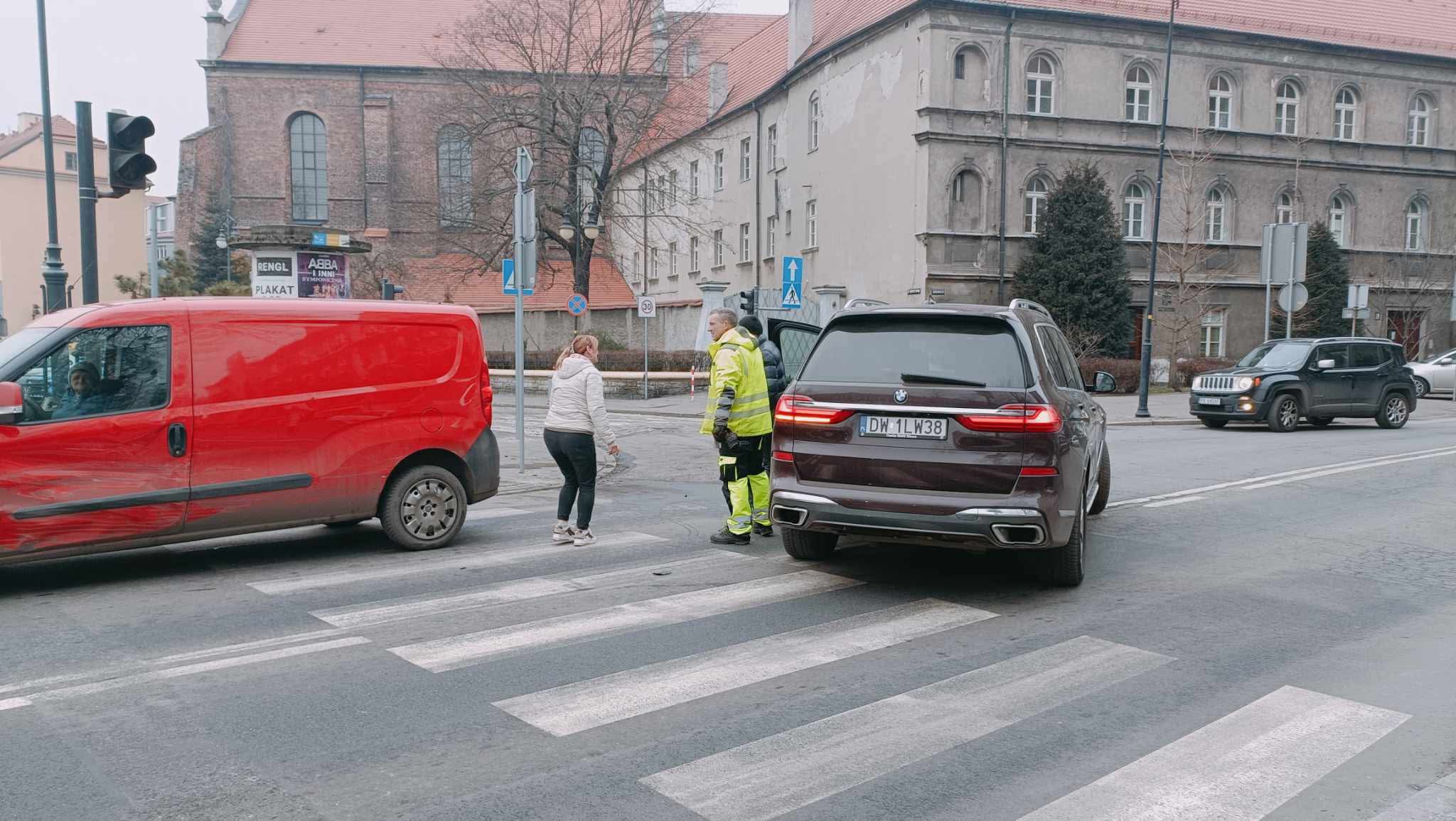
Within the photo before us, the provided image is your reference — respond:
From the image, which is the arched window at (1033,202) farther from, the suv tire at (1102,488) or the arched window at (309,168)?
the arched window at (309,168)

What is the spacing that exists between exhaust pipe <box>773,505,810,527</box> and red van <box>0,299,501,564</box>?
9.87 feet

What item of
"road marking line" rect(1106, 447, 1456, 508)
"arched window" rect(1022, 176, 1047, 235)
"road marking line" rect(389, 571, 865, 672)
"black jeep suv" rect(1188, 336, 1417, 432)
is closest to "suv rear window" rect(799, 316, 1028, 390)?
"road marking line" rect(389, 571, 865, 672)

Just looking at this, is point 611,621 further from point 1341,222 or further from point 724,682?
point 1341,222

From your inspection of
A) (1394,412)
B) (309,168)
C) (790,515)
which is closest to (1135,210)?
(1394,412)

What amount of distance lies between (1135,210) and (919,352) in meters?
31.9

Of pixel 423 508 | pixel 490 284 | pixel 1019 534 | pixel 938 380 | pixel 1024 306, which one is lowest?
pixel 423 508

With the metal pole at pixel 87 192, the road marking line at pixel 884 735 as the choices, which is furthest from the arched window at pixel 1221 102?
the road marking line at pixel 884 735

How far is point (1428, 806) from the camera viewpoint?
3904mm

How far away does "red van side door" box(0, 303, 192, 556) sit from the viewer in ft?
22.6

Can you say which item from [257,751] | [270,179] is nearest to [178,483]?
[257,751]

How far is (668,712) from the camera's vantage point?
188 inches

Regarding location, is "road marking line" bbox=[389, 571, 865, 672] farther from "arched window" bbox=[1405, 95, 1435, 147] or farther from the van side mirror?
"arched window" bbox=[1405, 95, 1435, 147]

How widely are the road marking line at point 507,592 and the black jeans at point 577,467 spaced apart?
0.93m

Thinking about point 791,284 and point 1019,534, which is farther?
point 791,284
